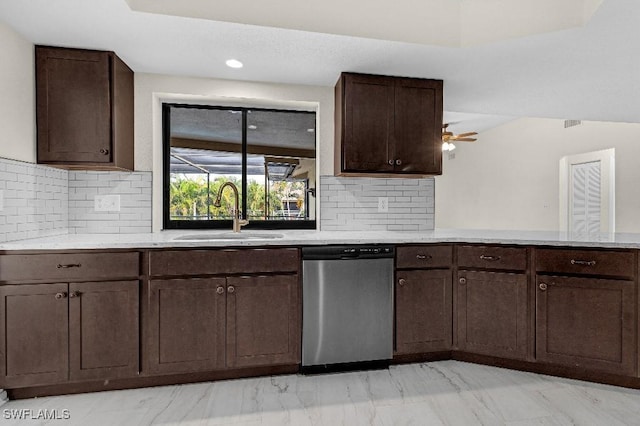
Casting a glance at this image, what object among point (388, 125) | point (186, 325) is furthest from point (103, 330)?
point (388, 125)

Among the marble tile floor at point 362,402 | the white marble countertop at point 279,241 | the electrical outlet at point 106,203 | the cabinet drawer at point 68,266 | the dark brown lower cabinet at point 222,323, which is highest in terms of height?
the electrical outlet at point 106,203

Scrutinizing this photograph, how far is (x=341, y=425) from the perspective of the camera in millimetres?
1799

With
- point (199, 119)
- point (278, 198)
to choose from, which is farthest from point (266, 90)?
point (278, 198)

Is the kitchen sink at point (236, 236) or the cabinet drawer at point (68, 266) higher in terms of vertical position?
the kitchen sink at point (236, 236)

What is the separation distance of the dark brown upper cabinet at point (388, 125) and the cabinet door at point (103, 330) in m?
1.67

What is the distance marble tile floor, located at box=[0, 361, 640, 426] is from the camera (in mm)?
1849

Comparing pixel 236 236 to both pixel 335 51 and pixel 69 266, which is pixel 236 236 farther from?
pixel 335 51

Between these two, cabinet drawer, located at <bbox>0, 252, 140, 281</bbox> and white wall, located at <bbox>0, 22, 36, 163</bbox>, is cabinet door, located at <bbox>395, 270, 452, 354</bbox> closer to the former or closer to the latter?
cabinet drawer, located at <bbox>0, 252, 140, 281</bbox>

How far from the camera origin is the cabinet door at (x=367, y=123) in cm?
265

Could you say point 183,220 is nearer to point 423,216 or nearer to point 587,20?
point 423,216

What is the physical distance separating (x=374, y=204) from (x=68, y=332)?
88.5 inches

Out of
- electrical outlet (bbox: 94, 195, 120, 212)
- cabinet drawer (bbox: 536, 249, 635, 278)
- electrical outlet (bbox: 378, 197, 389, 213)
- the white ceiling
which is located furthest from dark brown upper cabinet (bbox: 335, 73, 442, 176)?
electrical outlet (bbox: 94, 195, 120, 212)

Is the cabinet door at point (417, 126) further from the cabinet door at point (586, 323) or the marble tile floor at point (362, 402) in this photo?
the marble tile floor at point (362, 402)

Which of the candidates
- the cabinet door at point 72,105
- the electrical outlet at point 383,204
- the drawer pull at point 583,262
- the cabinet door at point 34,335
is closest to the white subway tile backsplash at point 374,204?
the electrical outlet at point 383,204
